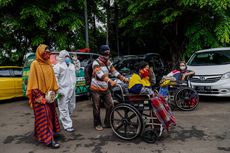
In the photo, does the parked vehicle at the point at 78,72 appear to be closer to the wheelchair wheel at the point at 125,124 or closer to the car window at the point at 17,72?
the car window at the point at 17,72

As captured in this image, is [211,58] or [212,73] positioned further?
[211,58]

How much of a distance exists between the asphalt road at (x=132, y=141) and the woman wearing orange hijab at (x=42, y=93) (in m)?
0.28

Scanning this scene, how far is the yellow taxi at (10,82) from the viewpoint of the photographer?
8.73 m

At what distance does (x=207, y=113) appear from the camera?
6297 millimetres

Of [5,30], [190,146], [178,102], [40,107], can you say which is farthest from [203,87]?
[5,30]

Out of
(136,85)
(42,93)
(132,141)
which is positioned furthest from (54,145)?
(136,85)

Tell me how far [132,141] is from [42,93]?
190 centimetres

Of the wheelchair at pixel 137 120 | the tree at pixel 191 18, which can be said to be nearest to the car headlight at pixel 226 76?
the tree at pixel 191 18

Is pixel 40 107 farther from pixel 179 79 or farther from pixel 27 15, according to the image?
pixel 27 15

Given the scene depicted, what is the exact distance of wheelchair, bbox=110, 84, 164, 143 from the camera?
427 centimetres

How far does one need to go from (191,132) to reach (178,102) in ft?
5.98

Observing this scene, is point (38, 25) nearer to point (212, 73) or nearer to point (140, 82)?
point (212, 73)

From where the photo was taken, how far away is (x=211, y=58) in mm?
8320

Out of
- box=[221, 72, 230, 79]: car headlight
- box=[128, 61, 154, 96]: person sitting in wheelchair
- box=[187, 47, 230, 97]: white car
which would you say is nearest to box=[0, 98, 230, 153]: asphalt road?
box=[187, 47, 230, 97]: white car
